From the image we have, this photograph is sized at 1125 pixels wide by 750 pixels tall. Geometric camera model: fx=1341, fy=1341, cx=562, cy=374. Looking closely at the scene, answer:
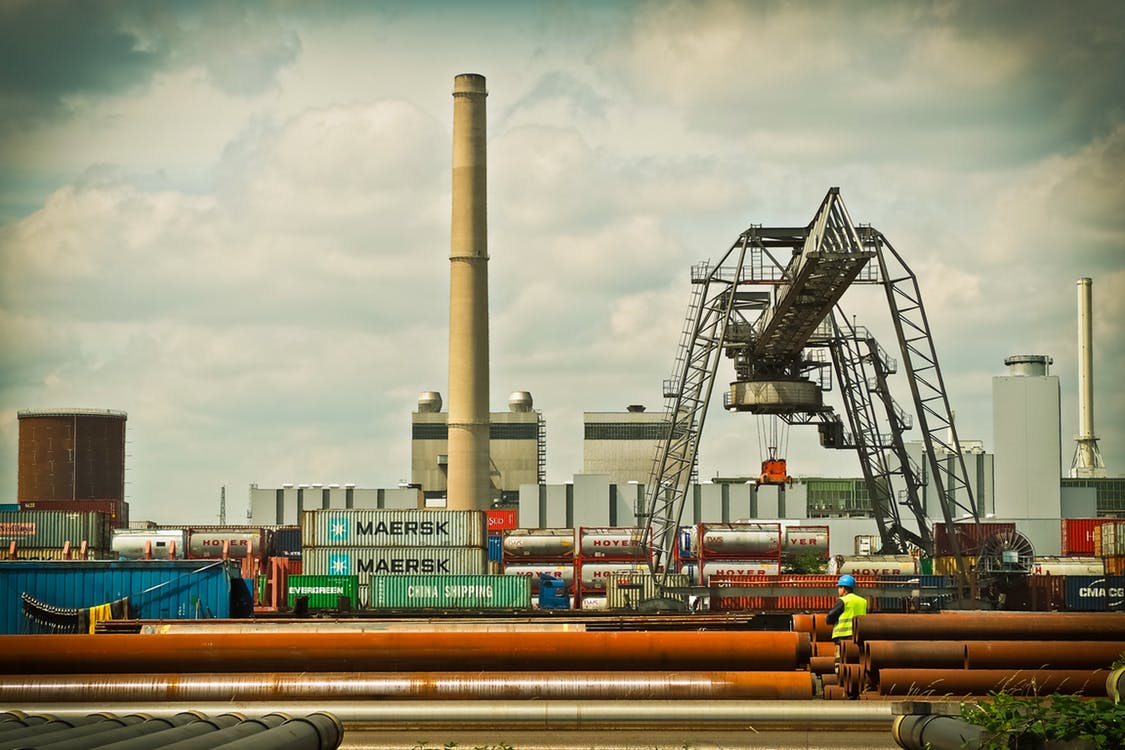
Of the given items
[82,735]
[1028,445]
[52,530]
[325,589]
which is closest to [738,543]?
[325,589]

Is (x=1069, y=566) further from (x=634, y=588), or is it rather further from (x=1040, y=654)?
(x=1040, y=654)

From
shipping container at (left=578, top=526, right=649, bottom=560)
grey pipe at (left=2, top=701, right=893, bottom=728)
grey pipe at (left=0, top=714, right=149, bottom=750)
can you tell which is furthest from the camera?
shipping container at (left=578, top=526, right=649, bottom=560)

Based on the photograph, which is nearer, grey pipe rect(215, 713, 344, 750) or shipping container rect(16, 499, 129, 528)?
grey pipe rect(215, 713, 344, 750)

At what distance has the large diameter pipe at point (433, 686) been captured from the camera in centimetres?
1430

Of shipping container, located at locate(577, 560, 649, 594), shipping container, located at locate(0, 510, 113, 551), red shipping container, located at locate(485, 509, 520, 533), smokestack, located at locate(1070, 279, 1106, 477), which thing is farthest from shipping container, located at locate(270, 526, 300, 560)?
smokestack, located at locate(1070, 279, 1106, 477)

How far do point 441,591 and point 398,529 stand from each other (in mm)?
5662

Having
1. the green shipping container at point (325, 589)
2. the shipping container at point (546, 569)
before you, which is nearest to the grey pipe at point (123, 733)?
the green shipping container at point (325, 589)

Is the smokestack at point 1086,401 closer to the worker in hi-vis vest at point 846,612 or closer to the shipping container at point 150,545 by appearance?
the shipping container at point 150,545

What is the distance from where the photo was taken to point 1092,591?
51156 millimetres

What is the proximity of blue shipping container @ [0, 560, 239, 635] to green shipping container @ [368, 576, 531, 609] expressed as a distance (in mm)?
8927

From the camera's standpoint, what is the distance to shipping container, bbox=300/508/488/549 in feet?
163

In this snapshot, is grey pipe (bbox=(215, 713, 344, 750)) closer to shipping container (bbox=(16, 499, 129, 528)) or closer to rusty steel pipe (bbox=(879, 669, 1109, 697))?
rusty steel pipe (bbox=(879, 669, 1109, 697))

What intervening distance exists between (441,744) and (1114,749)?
6.73 meters

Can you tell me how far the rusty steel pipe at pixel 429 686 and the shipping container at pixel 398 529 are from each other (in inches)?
1348
